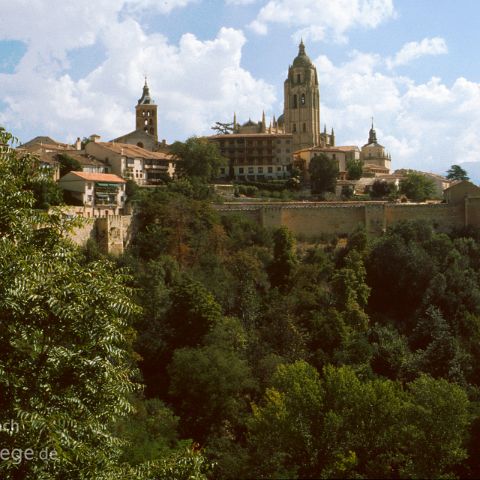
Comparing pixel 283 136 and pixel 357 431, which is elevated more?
pixel 283 136

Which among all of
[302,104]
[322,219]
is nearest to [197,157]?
[322,219]

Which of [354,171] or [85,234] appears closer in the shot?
[85,234]

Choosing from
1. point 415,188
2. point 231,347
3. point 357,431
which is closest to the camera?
point 357,431

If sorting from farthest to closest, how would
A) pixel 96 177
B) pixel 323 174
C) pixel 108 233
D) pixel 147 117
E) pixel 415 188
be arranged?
pixel 147 117 → pixel 323 174 → pixel 415 188 → pixel 96 177 → pixel 108 233

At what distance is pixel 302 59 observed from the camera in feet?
225

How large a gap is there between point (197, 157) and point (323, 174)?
952 centimetres

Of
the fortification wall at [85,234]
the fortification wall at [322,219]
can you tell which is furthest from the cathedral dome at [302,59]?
the fortification wall at [85,234]

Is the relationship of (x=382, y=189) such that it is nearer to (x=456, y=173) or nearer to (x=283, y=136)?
(x=283, y=136)

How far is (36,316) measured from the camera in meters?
8.41

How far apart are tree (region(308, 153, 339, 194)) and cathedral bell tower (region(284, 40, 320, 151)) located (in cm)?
1347

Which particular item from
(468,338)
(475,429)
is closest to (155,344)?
(475,429)

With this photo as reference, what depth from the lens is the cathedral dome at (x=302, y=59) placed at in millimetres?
68188

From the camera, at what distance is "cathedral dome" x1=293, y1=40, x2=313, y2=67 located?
224 feet

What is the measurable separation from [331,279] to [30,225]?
28.9 m
